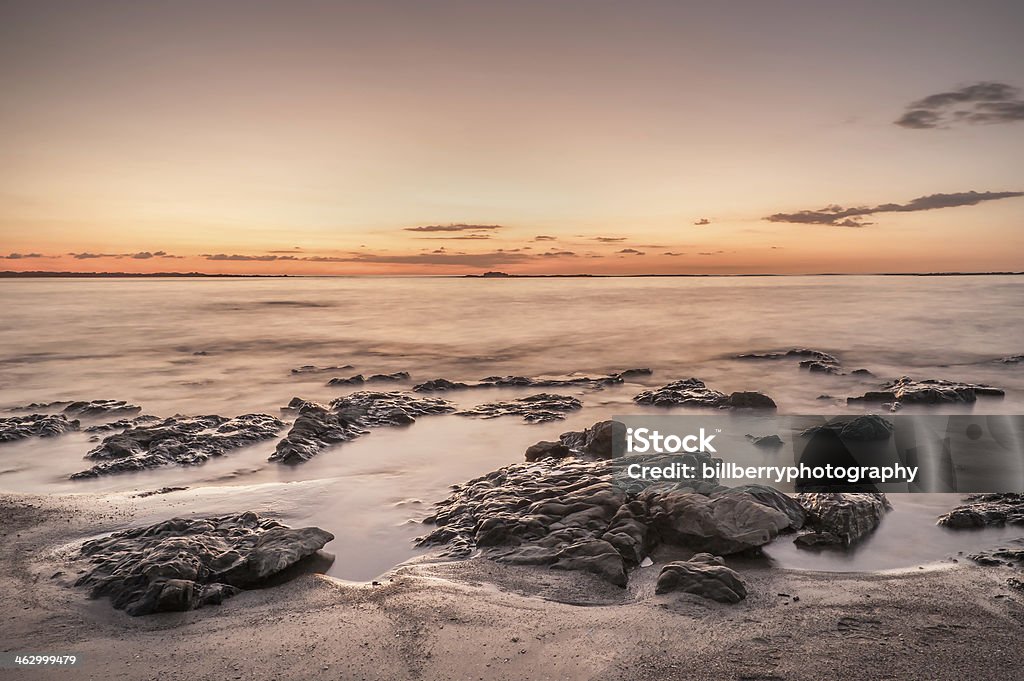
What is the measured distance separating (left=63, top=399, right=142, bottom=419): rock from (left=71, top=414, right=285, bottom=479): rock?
2671 millimetres

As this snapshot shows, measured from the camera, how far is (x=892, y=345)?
2361 centimetres

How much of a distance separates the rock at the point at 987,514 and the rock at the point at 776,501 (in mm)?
1458

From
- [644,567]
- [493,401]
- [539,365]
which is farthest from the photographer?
[539,365]

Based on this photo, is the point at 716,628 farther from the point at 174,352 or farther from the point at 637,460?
the point at 174,352

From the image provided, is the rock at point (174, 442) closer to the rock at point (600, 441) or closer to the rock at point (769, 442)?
the rock at point (600, 441)

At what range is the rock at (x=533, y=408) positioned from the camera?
12438mm

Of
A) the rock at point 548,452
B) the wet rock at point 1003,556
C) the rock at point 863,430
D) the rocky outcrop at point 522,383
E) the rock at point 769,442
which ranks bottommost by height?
the rocky outcrop at point 522,383

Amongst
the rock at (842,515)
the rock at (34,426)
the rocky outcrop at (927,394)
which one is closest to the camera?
the rock at (842,515)

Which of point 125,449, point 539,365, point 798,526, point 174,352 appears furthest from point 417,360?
point 798,526

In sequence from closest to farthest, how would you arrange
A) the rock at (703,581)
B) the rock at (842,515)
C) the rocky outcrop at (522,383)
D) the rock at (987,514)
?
the rock at (703,581)
the rock at (842,515)
the rock at (987,514)
the rocky outcrop at (522,383)

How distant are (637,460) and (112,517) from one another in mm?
5956

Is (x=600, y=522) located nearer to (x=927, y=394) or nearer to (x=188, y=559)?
(x=188, y=559)

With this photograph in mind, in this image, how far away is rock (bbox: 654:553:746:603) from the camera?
4.76 metres

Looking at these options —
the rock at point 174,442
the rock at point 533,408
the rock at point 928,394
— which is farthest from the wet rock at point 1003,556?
the rock at point 174,442
